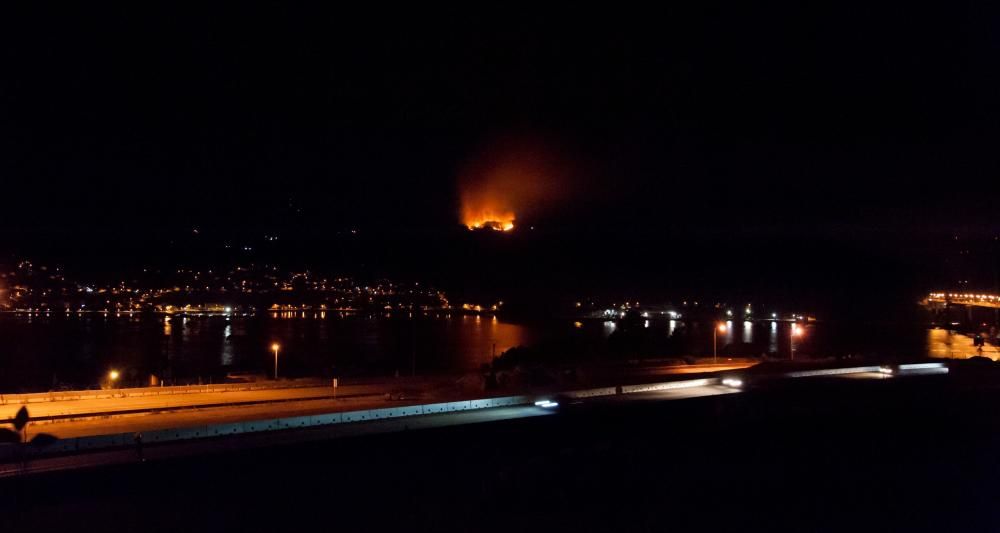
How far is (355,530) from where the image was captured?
782cm

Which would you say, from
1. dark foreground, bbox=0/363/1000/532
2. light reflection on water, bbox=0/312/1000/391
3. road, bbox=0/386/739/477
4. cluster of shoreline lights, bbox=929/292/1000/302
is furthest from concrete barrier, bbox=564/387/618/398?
cluster of shoreline lights, bbox=929/292/1000/302

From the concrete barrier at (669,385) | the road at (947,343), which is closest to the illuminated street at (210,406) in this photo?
the concrete barrier at (669,385)

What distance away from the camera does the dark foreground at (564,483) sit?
8.18m

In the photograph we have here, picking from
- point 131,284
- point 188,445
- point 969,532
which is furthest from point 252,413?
point 131,284

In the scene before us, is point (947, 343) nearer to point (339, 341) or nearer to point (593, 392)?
point (339, 341)

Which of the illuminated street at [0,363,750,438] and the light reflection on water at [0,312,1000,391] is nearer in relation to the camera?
the illuminated street at [0,363,750,438]

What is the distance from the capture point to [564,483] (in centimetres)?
903

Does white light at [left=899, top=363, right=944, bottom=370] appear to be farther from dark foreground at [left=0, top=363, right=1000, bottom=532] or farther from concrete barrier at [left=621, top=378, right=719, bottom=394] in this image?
dark foreground at [left=0, top=363, right=1000, bottom=532]

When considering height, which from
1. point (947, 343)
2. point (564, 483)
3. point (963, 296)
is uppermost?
point (963, 296)

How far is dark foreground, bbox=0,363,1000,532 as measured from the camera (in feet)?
26.8

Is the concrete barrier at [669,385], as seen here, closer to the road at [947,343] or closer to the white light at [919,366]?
the white light at [919,366]

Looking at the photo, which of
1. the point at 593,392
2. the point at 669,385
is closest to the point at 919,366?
the point at 669,385

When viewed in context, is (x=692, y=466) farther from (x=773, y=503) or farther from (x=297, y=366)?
(x=297, y=366)

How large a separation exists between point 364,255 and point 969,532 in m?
113
